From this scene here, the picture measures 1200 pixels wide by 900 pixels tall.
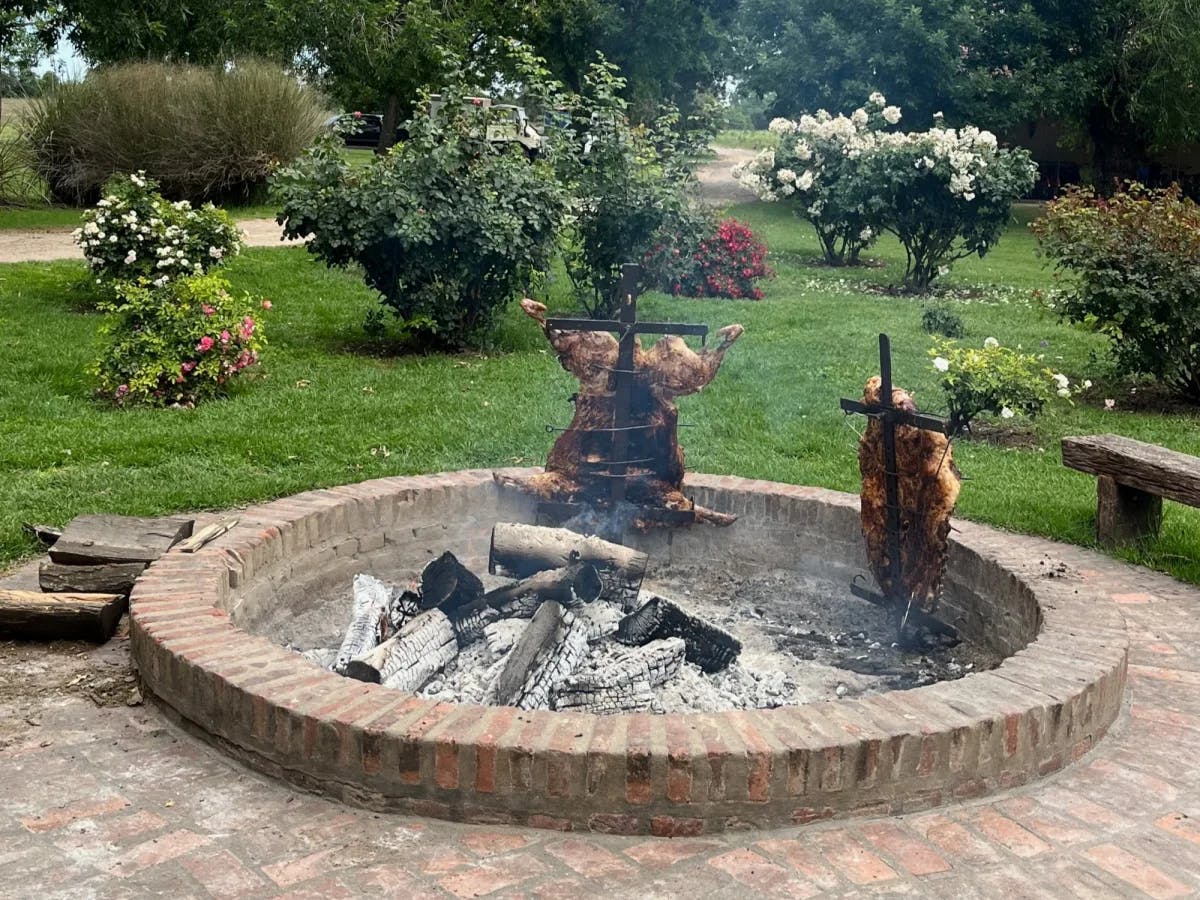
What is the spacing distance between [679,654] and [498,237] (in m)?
6.21

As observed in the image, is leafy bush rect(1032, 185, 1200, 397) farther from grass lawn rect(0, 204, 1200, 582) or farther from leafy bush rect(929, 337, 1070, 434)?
leafy bush rect(929, 337, 1070, 434)

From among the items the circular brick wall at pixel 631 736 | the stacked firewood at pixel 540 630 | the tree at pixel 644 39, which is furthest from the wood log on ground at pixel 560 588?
the tree at pixel 644 39

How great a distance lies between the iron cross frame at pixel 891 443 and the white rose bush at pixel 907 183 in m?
9.78

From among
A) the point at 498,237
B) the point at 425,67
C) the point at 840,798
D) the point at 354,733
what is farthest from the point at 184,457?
the point at 425,67

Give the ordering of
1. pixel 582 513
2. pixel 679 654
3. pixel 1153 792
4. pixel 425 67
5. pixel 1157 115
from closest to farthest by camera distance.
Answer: pixel 1153 792
pixel 679 654
pixel 582 513
pixel 1157 115
pixel 425 67

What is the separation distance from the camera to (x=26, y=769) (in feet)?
10.8

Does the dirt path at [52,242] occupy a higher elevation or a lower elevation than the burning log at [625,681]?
higher

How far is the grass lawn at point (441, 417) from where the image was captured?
6262 millimetres

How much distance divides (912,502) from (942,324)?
725 cm

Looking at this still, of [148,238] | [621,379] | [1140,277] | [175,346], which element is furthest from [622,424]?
[148,238]

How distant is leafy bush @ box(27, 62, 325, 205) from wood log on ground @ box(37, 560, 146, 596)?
13.9 metres

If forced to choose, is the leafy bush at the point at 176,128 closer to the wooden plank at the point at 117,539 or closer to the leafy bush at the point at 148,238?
the leafy bush at the point at 148,238

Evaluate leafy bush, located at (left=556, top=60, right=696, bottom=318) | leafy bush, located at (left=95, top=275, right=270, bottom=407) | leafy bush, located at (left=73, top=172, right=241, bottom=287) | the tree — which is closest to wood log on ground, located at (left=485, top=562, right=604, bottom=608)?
leafy bush, located at (left=95, top=275, right=270, bottom=407)

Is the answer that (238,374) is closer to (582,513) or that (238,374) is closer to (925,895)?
(582,513)
